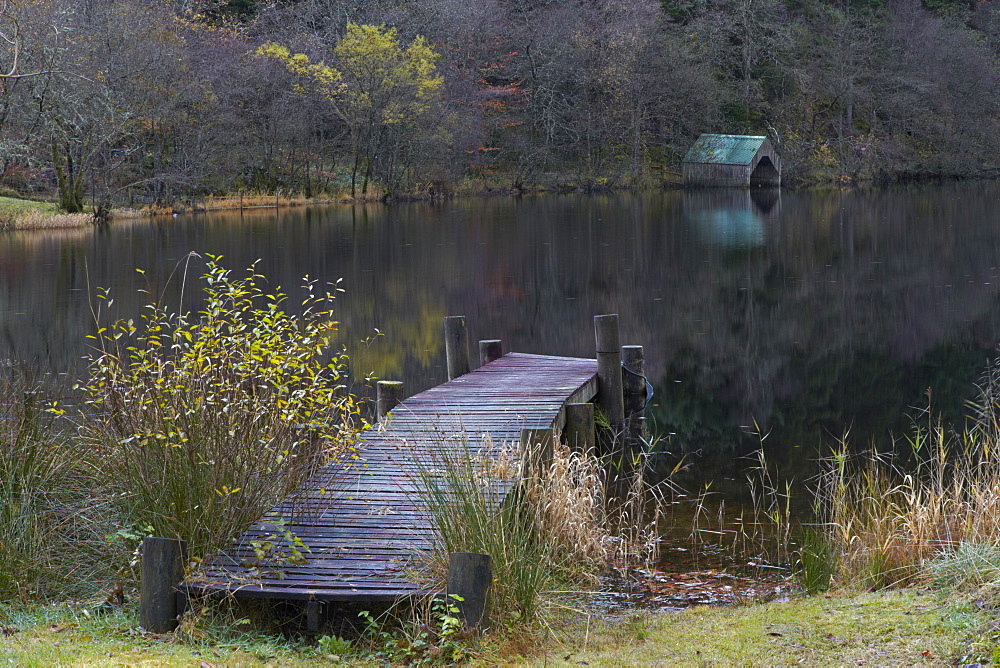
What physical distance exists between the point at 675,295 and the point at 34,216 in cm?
2482

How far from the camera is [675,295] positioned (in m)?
23.2

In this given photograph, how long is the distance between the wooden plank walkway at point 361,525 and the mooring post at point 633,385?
9.38ft

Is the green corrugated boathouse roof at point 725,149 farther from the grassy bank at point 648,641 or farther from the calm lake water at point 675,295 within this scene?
the grassy bank at point 648,641

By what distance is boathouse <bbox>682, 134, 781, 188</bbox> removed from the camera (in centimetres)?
6084

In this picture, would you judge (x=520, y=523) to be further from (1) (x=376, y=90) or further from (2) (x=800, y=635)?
(1) (x=376, y=90)

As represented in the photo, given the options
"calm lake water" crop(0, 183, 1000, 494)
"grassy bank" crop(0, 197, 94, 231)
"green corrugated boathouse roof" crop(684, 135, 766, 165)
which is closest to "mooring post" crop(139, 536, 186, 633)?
"calm lake water" crop(0, 183, 1000, 494)

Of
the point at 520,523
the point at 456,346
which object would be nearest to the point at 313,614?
the point at 520,523

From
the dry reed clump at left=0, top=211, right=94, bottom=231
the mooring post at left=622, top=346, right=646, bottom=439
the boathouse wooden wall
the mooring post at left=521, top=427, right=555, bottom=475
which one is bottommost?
the mooring post at left=622, top=346, right=646, bottom=439

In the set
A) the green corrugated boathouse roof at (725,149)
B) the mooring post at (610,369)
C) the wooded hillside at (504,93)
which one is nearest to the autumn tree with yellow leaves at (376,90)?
the wooded hillside at (504,93)

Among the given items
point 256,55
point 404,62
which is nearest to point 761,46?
point 404,62

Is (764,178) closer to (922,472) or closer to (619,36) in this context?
(619,36)

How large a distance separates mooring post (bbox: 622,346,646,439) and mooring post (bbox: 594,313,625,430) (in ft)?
1.94

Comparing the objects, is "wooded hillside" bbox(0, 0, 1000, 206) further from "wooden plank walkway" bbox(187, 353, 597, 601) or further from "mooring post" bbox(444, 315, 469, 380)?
"wooden plank walkway" bbox(187, 353, 597, 601)

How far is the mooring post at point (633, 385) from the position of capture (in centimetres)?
1321
